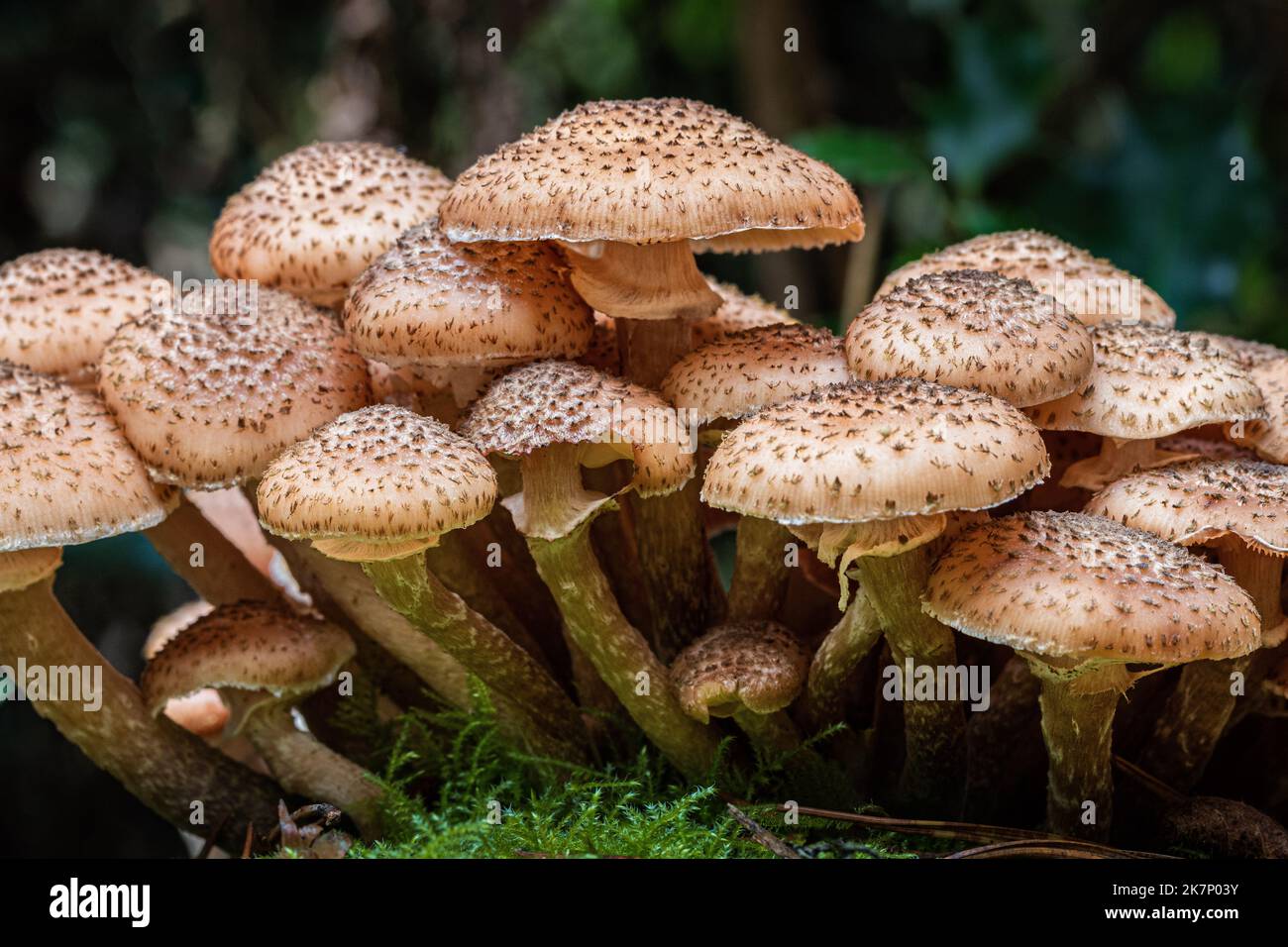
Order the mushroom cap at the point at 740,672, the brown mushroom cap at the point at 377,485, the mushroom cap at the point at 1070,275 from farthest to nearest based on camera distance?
the mushroom cap at the point at 1070,275 < the mushroom cap at the point at 740,672 < the brown mushroom cap at the point at 377,485

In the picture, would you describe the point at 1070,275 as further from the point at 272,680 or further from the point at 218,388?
the point at 272,680

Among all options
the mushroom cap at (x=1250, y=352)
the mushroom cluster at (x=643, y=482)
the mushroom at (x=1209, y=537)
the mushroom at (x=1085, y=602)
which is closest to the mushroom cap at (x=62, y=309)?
the mushroom cluster at (x=643, y=482)

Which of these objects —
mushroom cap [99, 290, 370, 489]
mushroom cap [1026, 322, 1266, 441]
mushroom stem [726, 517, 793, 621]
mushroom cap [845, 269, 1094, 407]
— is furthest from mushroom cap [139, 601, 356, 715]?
mushroom cap [1026, 322, 1266, 441]

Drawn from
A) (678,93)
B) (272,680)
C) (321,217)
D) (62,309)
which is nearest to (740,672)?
(272,680)

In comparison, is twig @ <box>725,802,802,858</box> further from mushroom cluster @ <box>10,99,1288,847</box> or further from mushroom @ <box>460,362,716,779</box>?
mushroom @ <box>460,362,716,779</box>

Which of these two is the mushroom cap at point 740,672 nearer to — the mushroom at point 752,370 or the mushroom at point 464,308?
the mushroom at point 752,370

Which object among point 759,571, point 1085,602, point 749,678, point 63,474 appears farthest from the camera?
point 759,571

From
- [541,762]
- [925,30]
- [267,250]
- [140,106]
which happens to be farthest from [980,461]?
[140,106]
